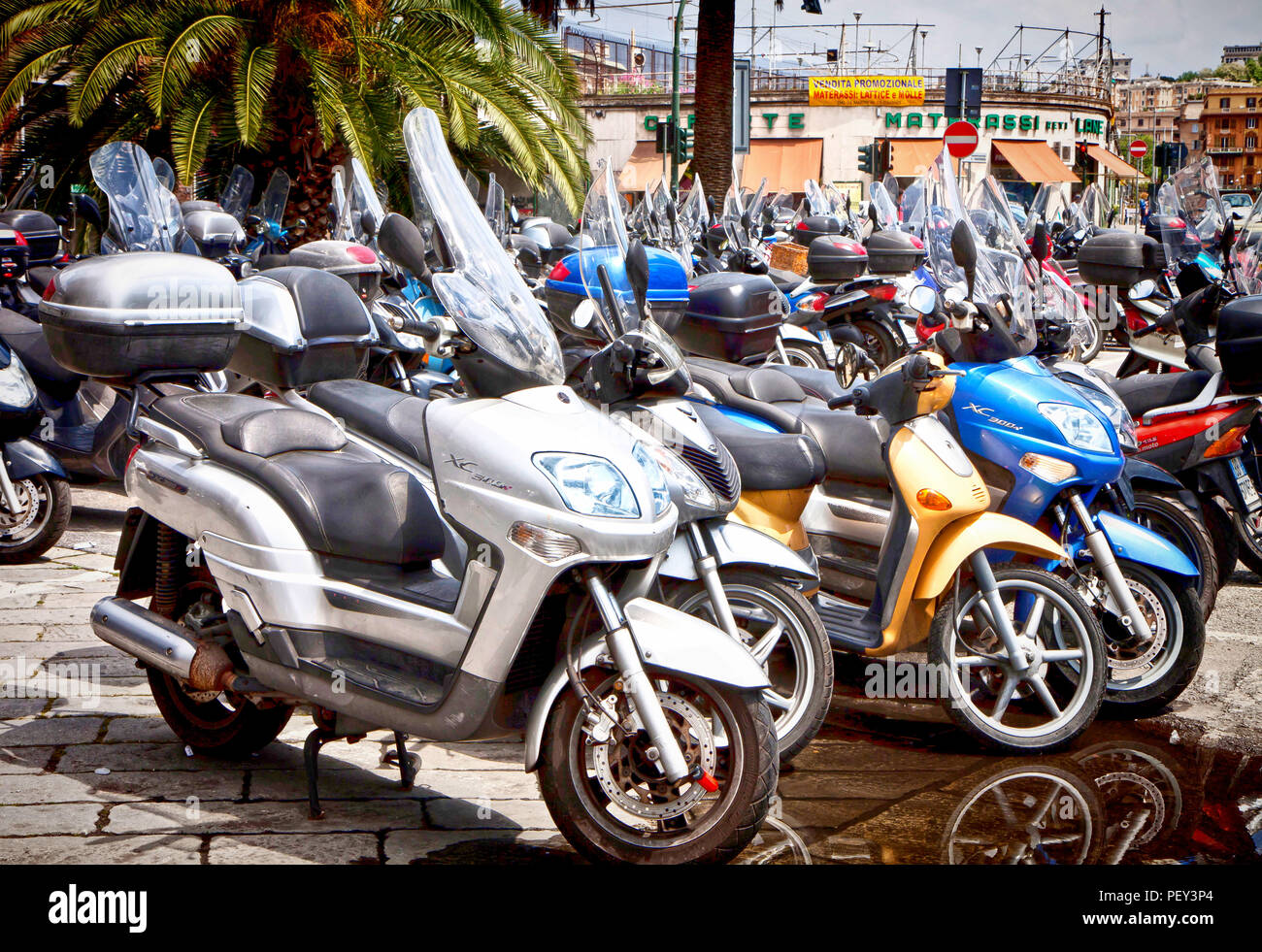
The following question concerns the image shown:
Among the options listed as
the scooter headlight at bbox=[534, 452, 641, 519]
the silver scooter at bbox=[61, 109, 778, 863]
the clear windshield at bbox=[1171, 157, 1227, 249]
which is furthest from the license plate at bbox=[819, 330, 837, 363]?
the scooter headlight at bbox=[534, 452, 641, 519]

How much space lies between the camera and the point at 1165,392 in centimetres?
623

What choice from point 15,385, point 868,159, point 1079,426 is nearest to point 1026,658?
point 1079,426

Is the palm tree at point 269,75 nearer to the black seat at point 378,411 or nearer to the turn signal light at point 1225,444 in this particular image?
the black seat at point 378,411

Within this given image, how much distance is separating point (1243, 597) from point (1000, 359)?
2314 millimetres

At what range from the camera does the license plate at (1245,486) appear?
19.8ft

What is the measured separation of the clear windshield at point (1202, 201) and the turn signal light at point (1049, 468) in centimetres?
573

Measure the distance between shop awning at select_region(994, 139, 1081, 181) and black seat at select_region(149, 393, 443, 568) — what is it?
43.2 metres

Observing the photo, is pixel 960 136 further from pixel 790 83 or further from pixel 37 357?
pixel 790 83

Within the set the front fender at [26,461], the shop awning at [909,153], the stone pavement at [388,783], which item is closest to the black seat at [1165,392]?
the stone pavement at [388,783]

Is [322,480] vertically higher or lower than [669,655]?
higher

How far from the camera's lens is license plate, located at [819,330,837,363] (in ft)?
31.8

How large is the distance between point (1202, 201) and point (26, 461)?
7.77 meters

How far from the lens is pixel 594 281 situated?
4371mm

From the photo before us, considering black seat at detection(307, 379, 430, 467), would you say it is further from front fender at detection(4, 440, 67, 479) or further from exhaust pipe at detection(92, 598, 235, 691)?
front fender at detection(4, 440, 67, 479)
